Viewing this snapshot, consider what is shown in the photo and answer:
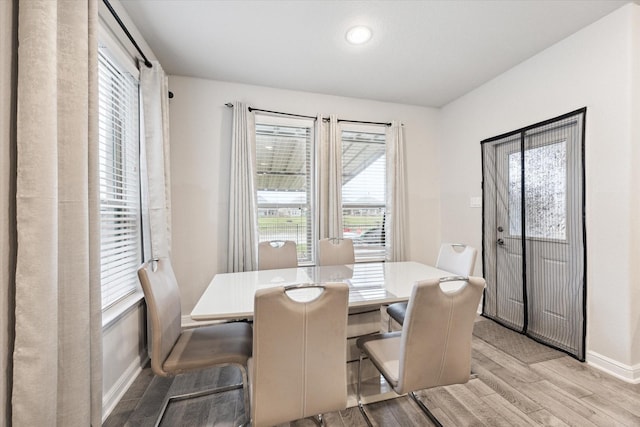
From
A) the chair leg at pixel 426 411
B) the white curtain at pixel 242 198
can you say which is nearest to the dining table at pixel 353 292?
the chair leg at pixel 426 411

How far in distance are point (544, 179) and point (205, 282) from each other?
11.9 ft

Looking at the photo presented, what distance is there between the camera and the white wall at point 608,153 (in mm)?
1934

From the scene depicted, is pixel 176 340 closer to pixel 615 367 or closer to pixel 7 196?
pixel 7 196

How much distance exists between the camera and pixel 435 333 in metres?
1.24

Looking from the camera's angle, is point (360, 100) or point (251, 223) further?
point (360, 100)

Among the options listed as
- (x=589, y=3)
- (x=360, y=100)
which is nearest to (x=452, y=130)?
(x=360, y=100)

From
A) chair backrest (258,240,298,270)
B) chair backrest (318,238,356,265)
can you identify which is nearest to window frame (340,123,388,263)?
chair backrest (318,238,356,265)

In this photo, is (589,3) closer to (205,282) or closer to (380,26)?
(380,26)

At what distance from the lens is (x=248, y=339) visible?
1655 millimetres

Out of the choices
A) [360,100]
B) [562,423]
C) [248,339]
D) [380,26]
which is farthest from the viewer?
[360,100]

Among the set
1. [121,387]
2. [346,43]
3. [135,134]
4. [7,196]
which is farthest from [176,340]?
[346,43]

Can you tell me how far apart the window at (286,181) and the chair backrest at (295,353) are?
7.23ft

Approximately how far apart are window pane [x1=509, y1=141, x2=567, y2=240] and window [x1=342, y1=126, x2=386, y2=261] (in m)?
1.48

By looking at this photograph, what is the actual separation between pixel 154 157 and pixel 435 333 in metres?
2.46
